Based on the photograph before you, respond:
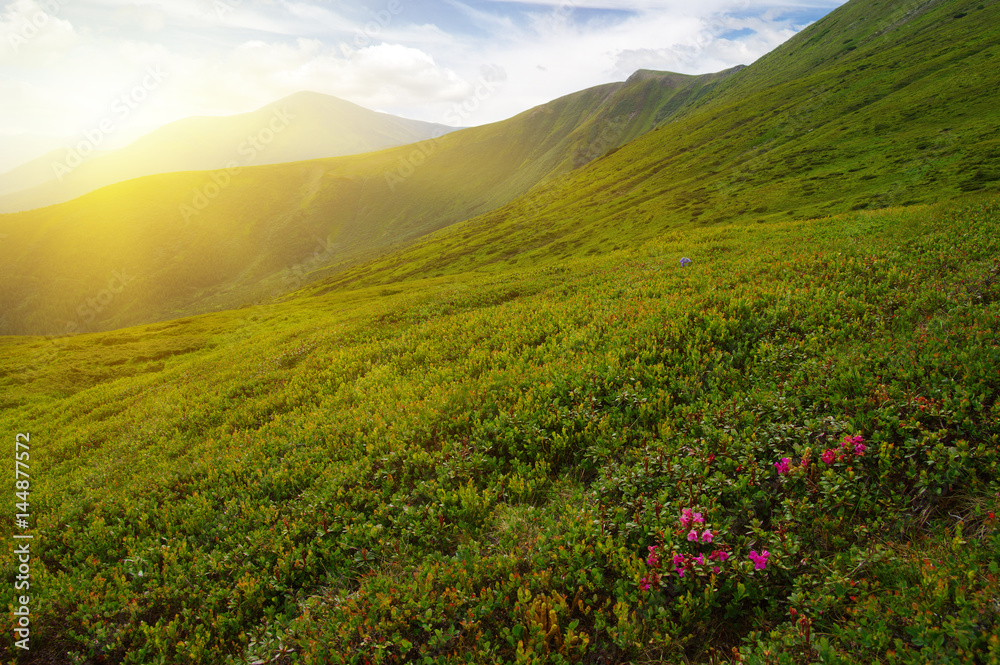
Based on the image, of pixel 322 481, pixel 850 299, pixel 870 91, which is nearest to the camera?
pixel 322 481

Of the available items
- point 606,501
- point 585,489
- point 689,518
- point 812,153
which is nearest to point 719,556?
point 689,518

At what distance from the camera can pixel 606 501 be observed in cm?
698

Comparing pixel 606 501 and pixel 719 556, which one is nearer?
pixel 719 556

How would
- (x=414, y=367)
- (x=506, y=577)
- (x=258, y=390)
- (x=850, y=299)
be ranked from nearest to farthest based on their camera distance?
(x=506, y=577)
(x=850, y=299)
(x=414, y=367)
(x=258, y=390)

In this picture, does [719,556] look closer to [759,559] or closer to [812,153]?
[759,559]

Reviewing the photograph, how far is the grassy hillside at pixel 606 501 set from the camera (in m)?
5.08

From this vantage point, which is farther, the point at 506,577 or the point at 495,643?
the point at 506,577

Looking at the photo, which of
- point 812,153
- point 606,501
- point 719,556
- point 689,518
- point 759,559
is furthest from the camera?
point 812,153

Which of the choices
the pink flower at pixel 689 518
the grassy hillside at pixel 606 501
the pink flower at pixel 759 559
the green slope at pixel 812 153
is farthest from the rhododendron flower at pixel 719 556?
the green slope at pixel 812 153

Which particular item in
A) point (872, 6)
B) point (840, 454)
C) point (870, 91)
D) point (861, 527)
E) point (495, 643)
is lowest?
point (495, 643)

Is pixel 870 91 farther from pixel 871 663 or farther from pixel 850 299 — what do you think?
pixel 871 663

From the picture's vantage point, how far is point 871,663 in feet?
13.5

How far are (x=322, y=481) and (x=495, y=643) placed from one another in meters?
5.48

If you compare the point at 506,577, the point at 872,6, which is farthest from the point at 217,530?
the point at 872,6
